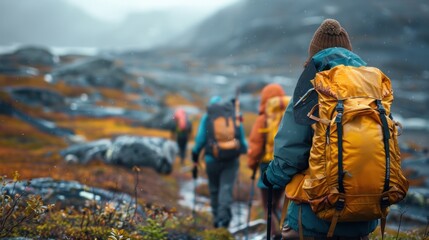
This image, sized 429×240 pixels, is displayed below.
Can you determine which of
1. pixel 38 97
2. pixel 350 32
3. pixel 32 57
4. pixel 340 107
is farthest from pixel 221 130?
pixel 350 32

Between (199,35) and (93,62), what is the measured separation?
130 metres

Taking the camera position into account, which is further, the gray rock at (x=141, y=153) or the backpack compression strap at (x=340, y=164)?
the gray rock at (x=141, y=153)

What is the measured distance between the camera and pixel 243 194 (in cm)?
1486

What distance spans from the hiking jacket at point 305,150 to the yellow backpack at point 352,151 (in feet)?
0.49

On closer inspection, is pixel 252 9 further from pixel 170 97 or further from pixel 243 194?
pixel 243 194

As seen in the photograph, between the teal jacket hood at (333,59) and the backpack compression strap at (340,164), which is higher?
the teal jacket hood at (333,59)

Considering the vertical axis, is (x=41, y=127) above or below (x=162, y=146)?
below

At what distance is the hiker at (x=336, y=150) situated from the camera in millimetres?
2932

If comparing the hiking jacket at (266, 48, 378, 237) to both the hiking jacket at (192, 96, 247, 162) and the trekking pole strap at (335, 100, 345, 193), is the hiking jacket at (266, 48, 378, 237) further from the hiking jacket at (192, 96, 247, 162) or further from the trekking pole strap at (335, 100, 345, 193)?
the hiking jacket at (192, 96, 247, 162)

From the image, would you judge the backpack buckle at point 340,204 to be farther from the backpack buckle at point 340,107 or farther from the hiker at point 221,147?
the hiker at point 221,147

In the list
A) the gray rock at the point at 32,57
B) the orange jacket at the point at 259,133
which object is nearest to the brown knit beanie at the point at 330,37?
the orange jacket at the point at 259,133

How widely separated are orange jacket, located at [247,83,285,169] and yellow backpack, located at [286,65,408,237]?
10.8 feet

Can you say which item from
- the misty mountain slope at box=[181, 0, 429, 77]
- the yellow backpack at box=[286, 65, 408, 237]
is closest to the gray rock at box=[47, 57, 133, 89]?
the misty mountain slope at box=[181, 0, 429, 77]

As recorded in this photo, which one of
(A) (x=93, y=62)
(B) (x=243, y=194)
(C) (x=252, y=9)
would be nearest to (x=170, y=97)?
(A) (x=93, y=62)
